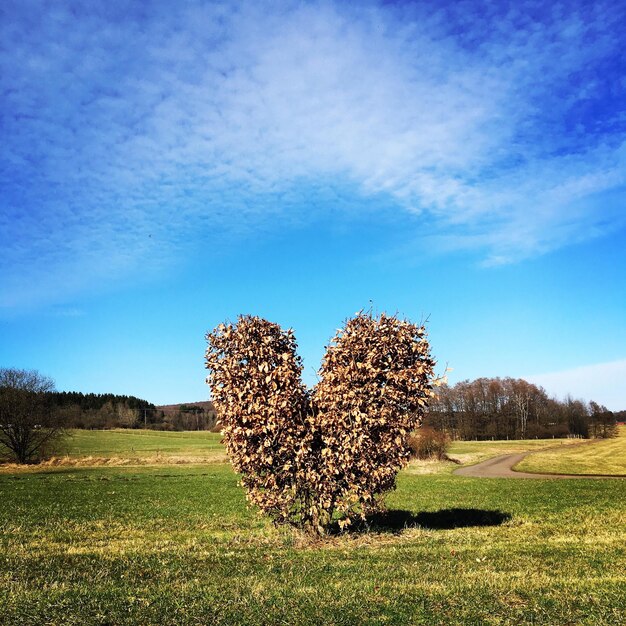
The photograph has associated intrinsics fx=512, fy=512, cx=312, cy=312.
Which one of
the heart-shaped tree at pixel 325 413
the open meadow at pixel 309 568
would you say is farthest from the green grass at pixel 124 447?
the heart-shaped tree at pixel 325 413

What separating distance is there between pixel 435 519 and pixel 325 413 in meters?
8.99

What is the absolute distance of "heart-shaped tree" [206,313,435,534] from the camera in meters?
12.3

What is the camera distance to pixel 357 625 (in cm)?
638

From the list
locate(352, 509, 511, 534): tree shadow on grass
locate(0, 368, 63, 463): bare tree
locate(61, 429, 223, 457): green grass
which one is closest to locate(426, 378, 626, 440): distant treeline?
locate(61, 429, 223, 457): green grass

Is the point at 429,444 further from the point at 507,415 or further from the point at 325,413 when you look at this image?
the point at 507,415

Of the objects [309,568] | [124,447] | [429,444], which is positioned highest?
[309,568]

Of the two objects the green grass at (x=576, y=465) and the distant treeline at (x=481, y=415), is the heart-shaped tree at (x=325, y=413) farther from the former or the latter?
the distant treeline at (x=481, y=415)

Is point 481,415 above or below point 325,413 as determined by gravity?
below

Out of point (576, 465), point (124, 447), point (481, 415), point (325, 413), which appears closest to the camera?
point (325, 413)

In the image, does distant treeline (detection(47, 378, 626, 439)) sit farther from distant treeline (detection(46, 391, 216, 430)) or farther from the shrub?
the shrub

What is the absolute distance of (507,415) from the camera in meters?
140

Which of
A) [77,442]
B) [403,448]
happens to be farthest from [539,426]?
[403,448]

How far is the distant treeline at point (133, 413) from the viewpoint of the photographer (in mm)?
137125

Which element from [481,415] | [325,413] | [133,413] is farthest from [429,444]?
[133,413]
